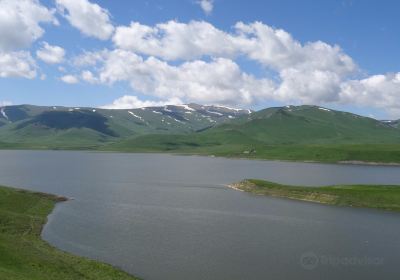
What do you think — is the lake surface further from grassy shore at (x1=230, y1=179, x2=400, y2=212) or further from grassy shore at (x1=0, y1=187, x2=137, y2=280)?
grassy shore at (x1=230, y1=179, x2=400, y2=212)

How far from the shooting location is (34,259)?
5359cm

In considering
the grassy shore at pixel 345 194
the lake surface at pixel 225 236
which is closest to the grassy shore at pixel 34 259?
the lake surface at pixel 225 236

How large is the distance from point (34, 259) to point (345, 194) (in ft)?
280

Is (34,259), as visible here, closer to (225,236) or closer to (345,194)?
(225,236)

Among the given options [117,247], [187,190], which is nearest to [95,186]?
[187,190]

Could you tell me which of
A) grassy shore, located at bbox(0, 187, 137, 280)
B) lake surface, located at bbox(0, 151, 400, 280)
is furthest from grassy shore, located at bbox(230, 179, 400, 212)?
grassy shore, located at bbox(0, 187, 137, 280)

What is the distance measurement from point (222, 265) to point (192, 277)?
248 inches

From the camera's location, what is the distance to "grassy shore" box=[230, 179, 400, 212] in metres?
109

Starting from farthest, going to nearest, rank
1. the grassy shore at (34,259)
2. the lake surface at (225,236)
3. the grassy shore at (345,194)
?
the grassy shore at (345,194), the lake surface at (225,236), the grassy shore at (34,259)

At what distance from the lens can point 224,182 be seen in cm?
16262

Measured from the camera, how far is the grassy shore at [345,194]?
109 metres

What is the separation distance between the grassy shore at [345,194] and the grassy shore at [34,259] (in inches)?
2771

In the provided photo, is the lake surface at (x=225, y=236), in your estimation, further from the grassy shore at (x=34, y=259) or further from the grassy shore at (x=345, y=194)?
the grassy shore at (x=345, y=194)

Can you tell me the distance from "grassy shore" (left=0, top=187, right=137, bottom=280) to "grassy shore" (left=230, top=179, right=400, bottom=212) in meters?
70.4
